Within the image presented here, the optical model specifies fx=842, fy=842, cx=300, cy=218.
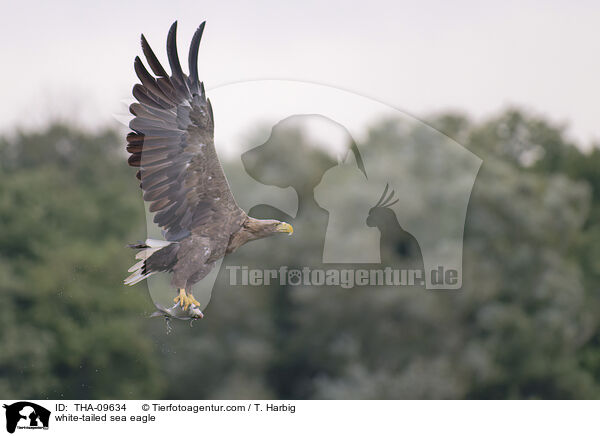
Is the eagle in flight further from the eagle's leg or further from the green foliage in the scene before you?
the green foliage

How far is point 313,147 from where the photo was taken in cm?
2586

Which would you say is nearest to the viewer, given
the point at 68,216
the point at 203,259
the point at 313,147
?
the point at 203,259

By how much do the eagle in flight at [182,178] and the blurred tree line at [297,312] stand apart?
1002 inches

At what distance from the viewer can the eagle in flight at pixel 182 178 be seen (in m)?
6.20

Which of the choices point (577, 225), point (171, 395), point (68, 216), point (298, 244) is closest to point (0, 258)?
point (68, 216)

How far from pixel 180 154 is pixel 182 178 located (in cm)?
18

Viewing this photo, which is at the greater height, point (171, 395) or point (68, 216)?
point (68, 216)

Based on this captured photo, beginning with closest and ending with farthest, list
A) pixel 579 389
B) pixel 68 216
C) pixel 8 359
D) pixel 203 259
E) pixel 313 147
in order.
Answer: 1. pixel 203 259
2. pixel 313 147
3. pixel 8 359
4. pixel 68 216
5. pixel 579 389

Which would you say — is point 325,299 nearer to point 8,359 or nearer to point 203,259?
point 8,359

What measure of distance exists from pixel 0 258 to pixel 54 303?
11.5 feet
